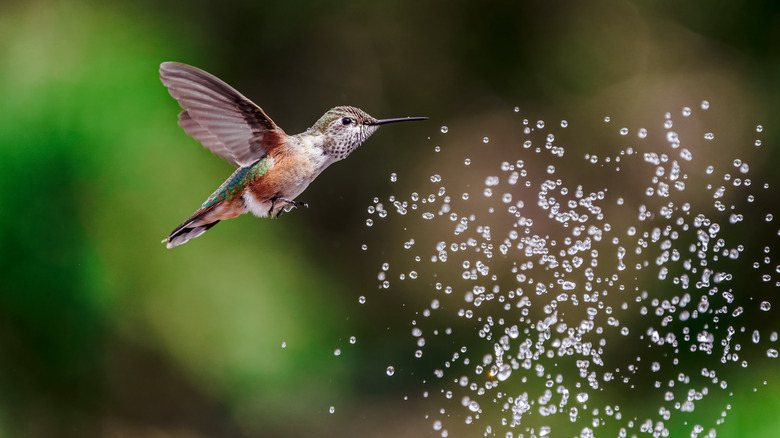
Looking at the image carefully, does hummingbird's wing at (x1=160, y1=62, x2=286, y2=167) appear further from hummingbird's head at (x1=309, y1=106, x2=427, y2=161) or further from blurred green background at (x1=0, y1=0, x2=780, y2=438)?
blurred green background at (x1=0, y1=0, x2=780, y2=438)

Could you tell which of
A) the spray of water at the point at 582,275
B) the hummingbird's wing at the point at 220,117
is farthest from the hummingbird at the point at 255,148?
the spray of water at the point at 582,275

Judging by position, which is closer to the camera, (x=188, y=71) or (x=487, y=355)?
(x=188, y=71)

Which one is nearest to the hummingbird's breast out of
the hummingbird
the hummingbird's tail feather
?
the hummingbird

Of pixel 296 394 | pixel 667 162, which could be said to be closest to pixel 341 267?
pixel 296 394

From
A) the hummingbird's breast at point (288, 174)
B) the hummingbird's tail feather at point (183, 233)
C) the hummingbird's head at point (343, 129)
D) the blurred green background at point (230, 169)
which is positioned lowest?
the hummingbird's tail feather at point (183, 233)

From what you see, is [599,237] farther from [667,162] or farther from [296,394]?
[296,394]

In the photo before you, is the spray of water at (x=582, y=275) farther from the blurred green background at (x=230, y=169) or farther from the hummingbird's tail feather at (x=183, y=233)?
the hummingbird's tail feather at (x=183, y=233)

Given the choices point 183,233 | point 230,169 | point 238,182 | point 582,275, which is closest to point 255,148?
point 238,182
